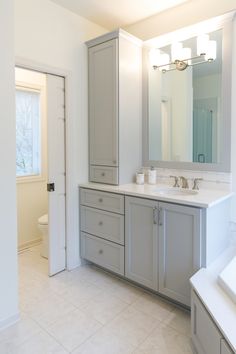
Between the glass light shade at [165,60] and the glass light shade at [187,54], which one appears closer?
the glass light shade at [187,54]

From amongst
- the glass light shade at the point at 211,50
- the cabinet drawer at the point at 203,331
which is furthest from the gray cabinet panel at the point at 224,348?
the glass light shade at the point at 211,50

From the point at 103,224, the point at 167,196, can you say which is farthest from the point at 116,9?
the point at 103,224

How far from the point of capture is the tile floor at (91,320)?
1743 millimetres

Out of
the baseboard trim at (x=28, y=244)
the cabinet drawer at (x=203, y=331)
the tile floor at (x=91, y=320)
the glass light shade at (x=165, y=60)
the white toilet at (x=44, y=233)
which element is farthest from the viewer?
the baseboard trim at (x=28, y=244)

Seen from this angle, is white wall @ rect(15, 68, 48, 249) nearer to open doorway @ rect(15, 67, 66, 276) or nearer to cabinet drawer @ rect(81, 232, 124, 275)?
open doorway @ rect(15, 67, 66, 276)

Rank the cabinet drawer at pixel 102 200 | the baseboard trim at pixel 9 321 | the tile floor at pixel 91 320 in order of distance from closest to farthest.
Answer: the tile floor at pixel 91 320, the baseboard trim at pixel 9 321, the cabinet drawer at pixel 102 200

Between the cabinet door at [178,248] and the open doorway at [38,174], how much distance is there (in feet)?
3.63

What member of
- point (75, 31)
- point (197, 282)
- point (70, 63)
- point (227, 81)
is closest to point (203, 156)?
point (227, 81)

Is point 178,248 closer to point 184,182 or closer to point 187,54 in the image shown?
point 184,182

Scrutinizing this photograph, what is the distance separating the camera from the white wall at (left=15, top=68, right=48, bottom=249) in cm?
343

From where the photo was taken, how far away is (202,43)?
7.73 feet

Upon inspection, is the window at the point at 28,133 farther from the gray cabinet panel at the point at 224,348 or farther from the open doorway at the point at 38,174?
the gray cabinet panel at the point at 224,348

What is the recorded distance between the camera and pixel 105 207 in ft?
8.42

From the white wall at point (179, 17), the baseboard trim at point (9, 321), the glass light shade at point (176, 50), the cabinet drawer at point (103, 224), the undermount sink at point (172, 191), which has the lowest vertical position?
the baseboard trim at point (9, 321)
